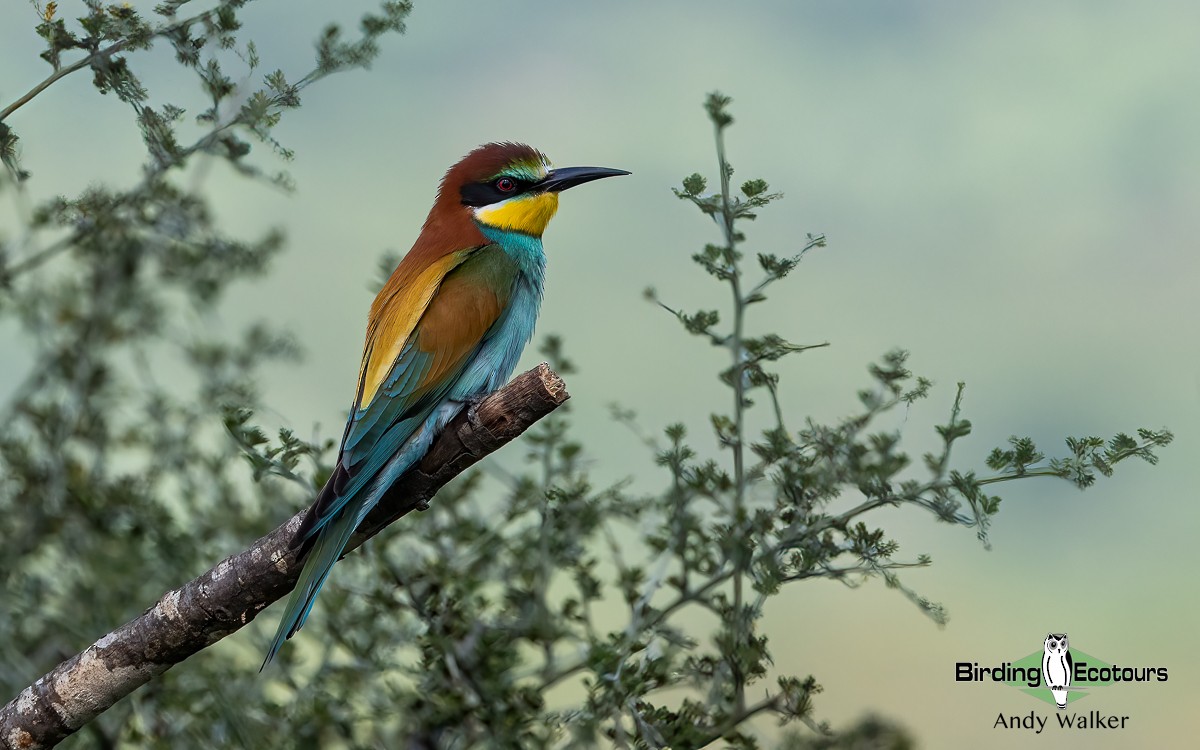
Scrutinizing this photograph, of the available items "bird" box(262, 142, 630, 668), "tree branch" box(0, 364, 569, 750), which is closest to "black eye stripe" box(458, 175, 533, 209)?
"bird" box(262, 142, 630, 668)

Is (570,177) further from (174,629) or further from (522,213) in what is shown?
(174,629)

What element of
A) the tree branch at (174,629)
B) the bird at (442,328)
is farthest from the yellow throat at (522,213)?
the tree branch at (174,629)

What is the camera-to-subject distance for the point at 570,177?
5.25m

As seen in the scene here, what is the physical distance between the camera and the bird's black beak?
17.1ft

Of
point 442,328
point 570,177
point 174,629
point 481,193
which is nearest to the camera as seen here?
point 174,629

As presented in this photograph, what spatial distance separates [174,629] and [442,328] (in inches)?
50.8

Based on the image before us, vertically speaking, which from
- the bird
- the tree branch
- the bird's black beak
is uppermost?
the bird's black beak

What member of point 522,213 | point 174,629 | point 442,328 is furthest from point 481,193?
point 174,629

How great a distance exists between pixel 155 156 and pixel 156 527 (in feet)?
6.06

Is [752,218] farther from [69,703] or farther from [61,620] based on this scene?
[61,620]

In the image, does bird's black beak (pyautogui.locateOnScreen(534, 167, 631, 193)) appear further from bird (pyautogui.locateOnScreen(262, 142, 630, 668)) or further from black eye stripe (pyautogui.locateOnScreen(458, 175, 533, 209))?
black eye stripe (pyautogui.locateOnScreen(458, 175, 533, 209))

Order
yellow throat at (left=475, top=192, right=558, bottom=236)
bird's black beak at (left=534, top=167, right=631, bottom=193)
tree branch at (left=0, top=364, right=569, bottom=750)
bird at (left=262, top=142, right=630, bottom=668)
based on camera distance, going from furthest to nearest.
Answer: bird's black beak at (left=534, top=167, right=631, bottom=193) → yellow throat at (left=475, top=192, right=558, bottom=236) → bird at (left=262, top=142, right=630, bottom=668) → tree branch at (left=0, top=364, right=569, bottom=750)

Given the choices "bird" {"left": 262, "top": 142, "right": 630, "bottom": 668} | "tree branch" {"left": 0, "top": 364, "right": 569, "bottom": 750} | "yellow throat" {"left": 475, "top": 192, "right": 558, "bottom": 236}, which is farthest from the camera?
"yellow throat" {"left": 475, "top": 192, "right": 558, "bottom": 236}

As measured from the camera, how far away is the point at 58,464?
5.34m
